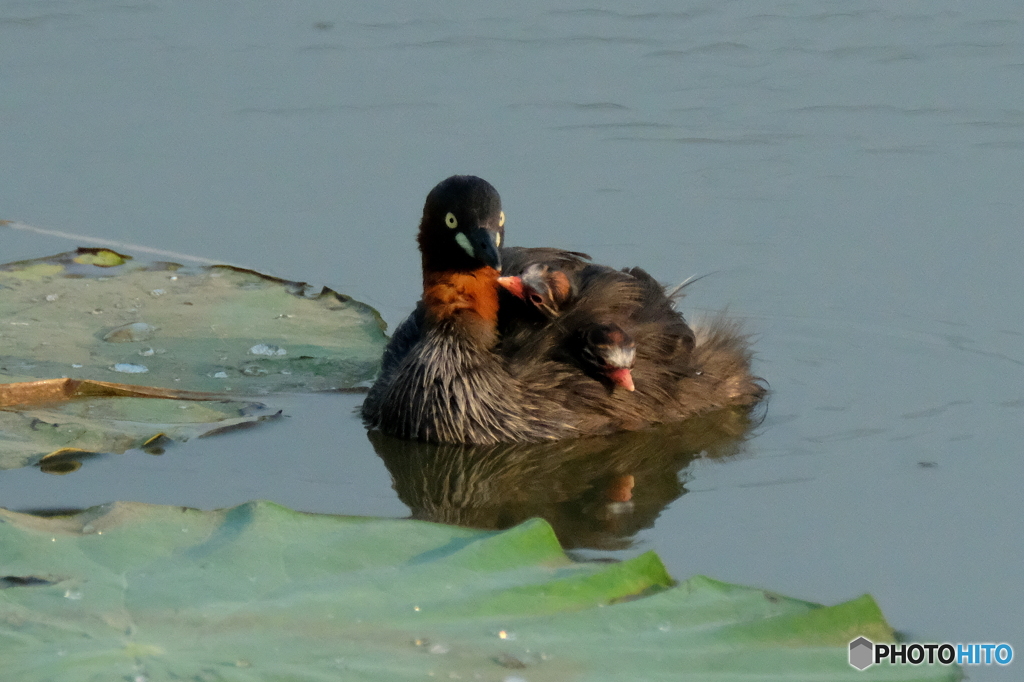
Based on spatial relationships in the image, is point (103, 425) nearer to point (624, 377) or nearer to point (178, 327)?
point (178, 327)

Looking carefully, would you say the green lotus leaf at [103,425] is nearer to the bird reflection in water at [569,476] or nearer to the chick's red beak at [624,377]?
the bird reflection in water at [569,476]

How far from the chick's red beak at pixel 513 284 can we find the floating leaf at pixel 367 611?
2.15 metres

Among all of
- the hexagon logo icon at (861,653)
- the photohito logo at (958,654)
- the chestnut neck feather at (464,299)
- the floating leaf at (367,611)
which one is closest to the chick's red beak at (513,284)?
the chestnut neck feather at (464,299)

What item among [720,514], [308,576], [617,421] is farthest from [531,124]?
[308,576]

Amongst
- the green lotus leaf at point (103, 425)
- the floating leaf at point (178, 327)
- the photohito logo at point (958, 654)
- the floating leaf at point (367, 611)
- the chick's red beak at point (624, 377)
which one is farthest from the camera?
the floating leaf at point (178, 327)

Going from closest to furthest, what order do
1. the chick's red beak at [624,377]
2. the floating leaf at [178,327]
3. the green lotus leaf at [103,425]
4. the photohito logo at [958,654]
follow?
the photohito logo at [958,654], the green lotus leaf at [103,425], the chick's red beak at [624,377], the floating leaf at [178,327]

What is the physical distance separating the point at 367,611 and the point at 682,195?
16.9 ft

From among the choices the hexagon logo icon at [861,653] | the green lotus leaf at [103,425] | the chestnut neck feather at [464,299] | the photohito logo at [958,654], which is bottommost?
the photohito logo at [958,654]

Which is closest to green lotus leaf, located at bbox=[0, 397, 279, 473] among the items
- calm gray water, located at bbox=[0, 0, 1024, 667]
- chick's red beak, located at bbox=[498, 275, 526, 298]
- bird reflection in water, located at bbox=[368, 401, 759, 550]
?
calm gray water, located at bbox=[0, 0, 1024, 667]

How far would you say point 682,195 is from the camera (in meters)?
7.77

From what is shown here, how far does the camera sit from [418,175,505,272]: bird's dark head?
523 cm

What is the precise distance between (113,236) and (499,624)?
488 cm

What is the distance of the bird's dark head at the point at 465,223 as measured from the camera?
5234 millimetres

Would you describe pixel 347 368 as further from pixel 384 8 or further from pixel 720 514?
pixel 384 8
